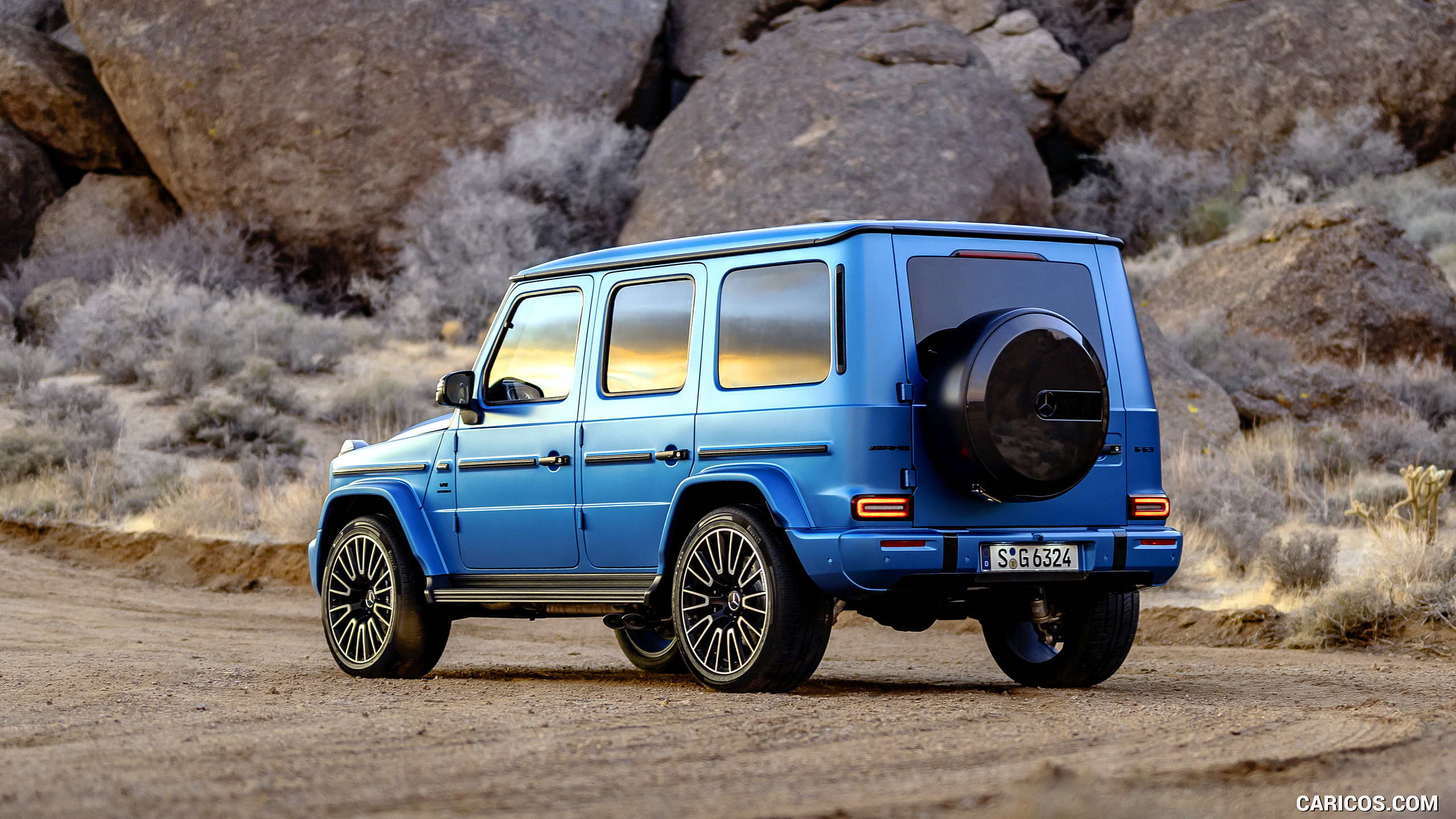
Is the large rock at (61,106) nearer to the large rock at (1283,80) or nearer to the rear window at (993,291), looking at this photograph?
the large rock at (1283,80)

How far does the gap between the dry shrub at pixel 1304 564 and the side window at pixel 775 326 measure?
624cm

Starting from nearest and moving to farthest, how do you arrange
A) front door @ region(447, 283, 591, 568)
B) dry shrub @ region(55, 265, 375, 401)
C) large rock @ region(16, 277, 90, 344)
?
1. front door @ region(447, 283, 591, 568)
2. dry shrub @ region(55, 265, 375, 401)
3. large rock @ region(16, 277, 90, 344)

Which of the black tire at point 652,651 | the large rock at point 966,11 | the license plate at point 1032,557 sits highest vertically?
the large rock at point 966,11

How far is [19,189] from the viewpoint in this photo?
26.4 metres

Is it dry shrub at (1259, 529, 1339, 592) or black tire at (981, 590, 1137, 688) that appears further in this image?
dry shrub at (1259, 529, 1339, 592)

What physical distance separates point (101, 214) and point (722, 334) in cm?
2230

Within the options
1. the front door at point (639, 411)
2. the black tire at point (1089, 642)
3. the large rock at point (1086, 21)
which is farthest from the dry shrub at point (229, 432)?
the large rock at point (1086, 21)

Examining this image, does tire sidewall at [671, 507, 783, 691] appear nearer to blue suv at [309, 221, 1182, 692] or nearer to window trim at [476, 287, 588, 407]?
blue suv at [309, 221, 1182, 692]

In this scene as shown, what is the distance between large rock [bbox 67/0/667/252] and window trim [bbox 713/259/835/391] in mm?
18681

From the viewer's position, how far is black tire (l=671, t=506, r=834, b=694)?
668cm

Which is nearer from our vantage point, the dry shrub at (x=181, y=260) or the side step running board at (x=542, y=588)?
the side step running board at (x=542, y=588)

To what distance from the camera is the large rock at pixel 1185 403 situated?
56.0 feet

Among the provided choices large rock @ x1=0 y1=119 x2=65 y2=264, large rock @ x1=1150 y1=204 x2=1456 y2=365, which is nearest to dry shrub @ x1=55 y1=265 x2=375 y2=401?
large rock @ x1=0 y1=119 x2=65 y2=264

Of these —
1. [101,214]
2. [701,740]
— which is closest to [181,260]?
[101,214]
